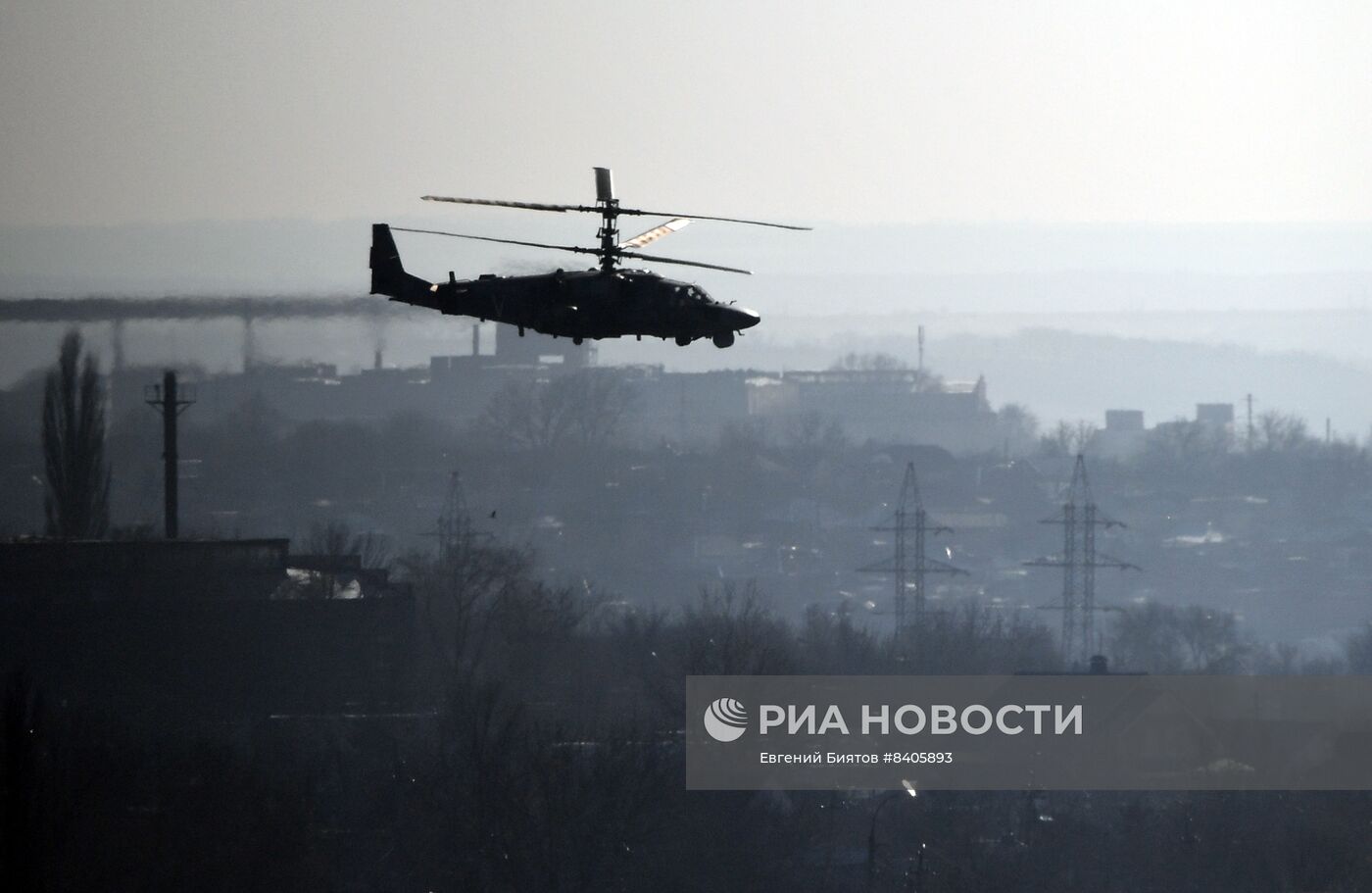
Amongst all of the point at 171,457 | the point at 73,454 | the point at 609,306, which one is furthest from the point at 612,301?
the point at 73,454

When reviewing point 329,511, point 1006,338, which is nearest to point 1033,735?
point 329,511

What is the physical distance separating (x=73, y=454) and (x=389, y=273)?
49680mm

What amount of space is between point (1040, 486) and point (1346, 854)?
8800 centimetres

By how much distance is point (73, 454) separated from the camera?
81.8 m

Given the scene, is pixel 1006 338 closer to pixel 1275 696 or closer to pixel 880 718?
pixel 1275 696

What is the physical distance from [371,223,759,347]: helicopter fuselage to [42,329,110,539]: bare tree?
50.3 metres

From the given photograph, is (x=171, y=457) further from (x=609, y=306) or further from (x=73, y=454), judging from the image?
(x=609, y=306)

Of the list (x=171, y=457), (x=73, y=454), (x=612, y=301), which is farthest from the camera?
(x=73, y=454)

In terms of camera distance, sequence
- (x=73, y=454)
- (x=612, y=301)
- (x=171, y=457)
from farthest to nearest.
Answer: (x=73, y=454), (x=171, y=457), (x=612, y=301)

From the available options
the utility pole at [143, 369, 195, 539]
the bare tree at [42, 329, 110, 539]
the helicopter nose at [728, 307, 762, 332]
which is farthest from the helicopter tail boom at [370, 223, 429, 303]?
the bare tree at [42, 329, 110, 539]

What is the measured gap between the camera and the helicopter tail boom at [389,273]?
3447 centimetres

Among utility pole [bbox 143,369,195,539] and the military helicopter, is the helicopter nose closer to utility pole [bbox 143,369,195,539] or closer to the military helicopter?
the military helicopter

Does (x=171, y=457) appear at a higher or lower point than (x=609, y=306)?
lower

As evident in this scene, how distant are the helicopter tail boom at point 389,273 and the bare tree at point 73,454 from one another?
4671cm
